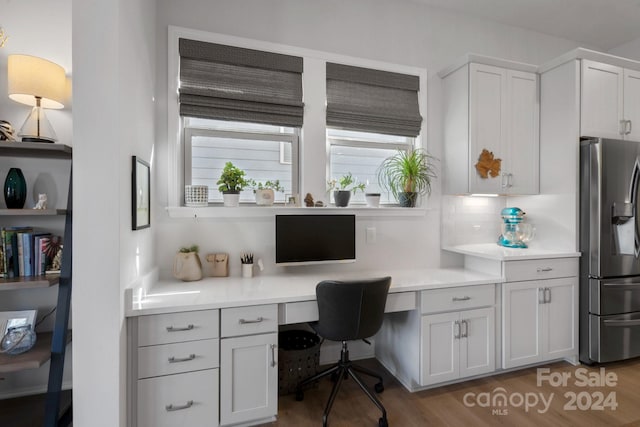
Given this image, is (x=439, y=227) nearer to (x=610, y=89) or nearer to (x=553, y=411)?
(x=553, y=411)

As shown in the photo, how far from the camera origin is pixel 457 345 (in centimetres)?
236

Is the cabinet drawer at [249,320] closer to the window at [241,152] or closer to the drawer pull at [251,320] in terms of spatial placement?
the drawer pull at [251,320]

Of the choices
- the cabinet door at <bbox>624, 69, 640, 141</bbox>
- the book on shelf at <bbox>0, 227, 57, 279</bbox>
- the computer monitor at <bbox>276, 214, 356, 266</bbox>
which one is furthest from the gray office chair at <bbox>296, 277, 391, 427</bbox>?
the cabinet door at <bbox>624, 69, 640, 141</bbox>

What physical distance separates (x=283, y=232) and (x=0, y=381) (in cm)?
203

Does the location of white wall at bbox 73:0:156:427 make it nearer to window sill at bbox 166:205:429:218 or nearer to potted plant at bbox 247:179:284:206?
window sill at bbox 166:205:429:218

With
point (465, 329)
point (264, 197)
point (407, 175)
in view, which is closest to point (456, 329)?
point (465, 329)

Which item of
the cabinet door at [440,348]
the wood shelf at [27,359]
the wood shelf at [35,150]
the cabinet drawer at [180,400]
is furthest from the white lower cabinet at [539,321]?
the wood shelf at [35,150]

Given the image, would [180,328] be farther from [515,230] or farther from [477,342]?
[515,230]

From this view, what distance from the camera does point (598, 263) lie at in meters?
2.64

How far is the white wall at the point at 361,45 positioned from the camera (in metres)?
2.35

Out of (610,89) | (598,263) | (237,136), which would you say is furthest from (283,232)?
(610,89)

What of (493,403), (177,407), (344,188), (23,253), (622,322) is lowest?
(493,403)

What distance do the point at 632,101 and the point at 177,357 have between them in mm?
4173

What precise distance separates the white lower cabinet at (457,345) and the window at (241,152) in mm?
1476
